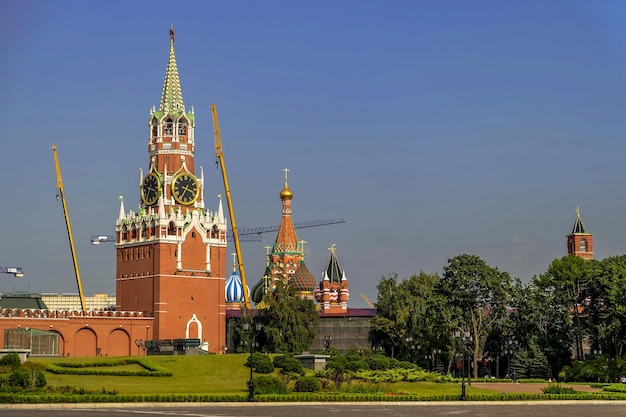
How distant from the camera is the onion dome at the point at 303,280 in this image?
450 feet

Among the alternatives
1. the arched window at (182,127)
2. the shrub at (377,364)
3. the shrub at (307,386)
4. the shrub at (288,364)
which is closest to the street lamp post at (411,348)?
the shrub at (377,364)

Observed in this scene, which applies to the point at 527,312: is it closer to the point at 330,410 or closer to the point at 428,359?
the point at 428,359

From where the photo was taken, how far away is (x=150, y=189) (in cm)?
11794

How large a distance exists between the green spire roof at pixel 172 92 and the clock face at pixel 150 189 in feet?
24.0

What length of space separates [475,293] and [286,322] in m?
22.0

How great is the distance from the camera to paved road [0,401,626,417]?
1960 inches

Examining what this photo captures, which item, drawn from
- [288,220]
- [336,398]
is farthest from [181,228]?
[336,398]

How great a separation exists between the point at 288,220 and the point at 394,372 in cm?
7148

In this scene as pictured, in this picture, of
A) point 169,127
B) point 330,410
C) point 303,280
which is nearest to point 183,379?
point 330,410

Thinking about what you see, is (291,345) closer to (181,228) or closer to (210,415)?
(181,228)

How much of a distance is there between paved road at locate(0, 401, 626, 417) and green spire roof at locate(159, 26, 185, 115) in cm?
6660

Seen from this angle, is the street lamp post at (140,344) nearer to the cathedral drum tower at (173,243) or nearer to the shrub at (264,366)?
the cathedral drum tower at (173,243)

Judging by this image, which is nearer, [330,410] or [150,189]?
[330,410]

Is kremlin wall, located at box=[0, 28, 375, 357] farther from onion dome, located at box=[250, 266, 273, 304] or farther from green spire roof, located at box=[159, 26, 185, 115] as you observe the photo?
onion dome, located at box=[250, 266, 273, 304]
